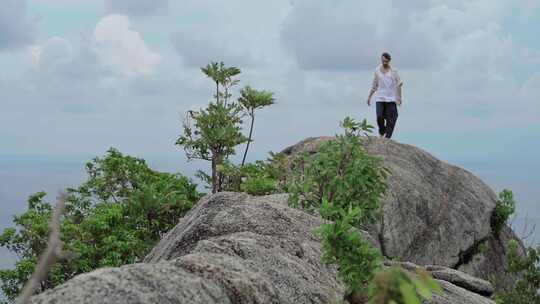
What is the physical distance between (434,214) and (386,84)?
10.6 feet

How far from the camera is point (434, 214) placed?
739 inches

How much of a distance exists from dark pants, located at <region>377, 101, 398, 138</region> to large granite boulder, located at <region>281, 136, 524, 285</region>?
18.7 inches

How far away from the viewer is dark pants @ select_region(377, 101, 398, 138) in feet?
64.4

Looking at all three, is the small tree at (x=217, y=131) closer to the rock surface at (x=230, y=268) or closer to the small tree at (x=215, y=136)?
the small tree at (x=215, y=136)

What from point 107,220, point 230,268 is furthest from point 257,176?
point 230,268

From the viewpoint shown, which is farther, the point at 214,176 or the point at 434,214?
the point at 214,176

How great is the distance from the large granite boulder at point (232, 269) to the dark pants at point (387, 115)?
1184 centimetres

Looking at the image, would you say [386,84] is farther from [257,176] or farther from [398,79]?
[257,176]

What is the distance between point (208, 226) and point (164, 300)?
10.0 feet

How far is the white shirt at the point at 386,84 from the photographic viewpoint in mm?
19281

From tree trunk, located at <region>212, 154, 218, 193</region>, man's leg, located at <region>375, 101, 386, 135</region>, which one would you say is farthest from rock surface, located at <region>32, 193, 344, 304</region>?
tree trunk, located at <region>212, 154, 218, 193</region>

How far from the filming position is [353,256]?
5543 mm

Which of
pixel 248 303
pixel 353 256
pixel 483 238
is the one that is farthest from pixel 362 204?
pixel 483 238

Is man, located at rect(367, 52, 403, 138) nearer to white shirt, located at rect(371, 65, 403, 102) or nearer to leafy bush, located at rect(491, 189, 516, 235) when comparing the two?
white shirt, located at rect(371, 65, 403, 102)
